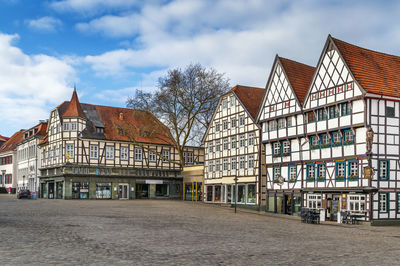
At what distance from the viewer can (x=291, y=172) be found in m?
39.9

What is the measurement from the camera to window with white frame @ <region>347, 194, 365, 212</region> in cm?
3231

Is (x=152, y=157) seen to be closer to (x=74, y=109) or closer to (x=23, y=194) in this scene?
(x=74, y=109)

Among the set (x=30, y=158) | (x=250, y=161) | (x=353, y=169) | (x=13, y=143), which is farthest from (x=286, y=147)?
(x=13, y=143)

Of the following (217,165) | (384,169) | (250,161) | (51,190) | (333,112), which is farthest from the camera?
(51,190)

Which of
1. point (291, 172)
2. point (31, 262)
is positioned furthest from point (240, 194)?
point (31, 262)

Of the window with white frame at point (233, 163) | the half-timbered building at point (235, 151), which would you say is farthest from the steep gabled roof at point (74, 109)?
the window with white frame at point (233, 163)

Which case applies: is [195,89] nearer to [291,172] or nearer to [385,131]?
[291,172]

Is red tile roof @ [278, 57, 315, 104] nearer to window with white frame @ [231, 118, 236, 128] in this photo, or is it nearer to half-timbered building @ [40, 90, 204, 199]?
window with white frame @ [231, 118, 236, 128]

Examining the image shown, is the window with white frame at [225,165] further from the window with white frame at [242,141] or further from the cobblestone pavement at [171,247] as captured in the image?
the cobblestone pavement at [171,247]

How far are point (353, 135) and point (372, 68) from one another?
5.61 m

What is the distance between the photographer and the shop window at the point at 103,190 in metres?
60.8

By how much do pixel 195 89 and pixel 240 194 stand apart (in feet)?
48.8

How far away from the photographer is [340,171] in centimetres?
3438

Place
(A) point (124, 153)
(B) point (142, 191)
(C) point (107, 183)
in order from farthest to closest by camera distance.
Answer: (B) point (142, 191)
(A) point (124, 153)
(C) point (107, 183)
